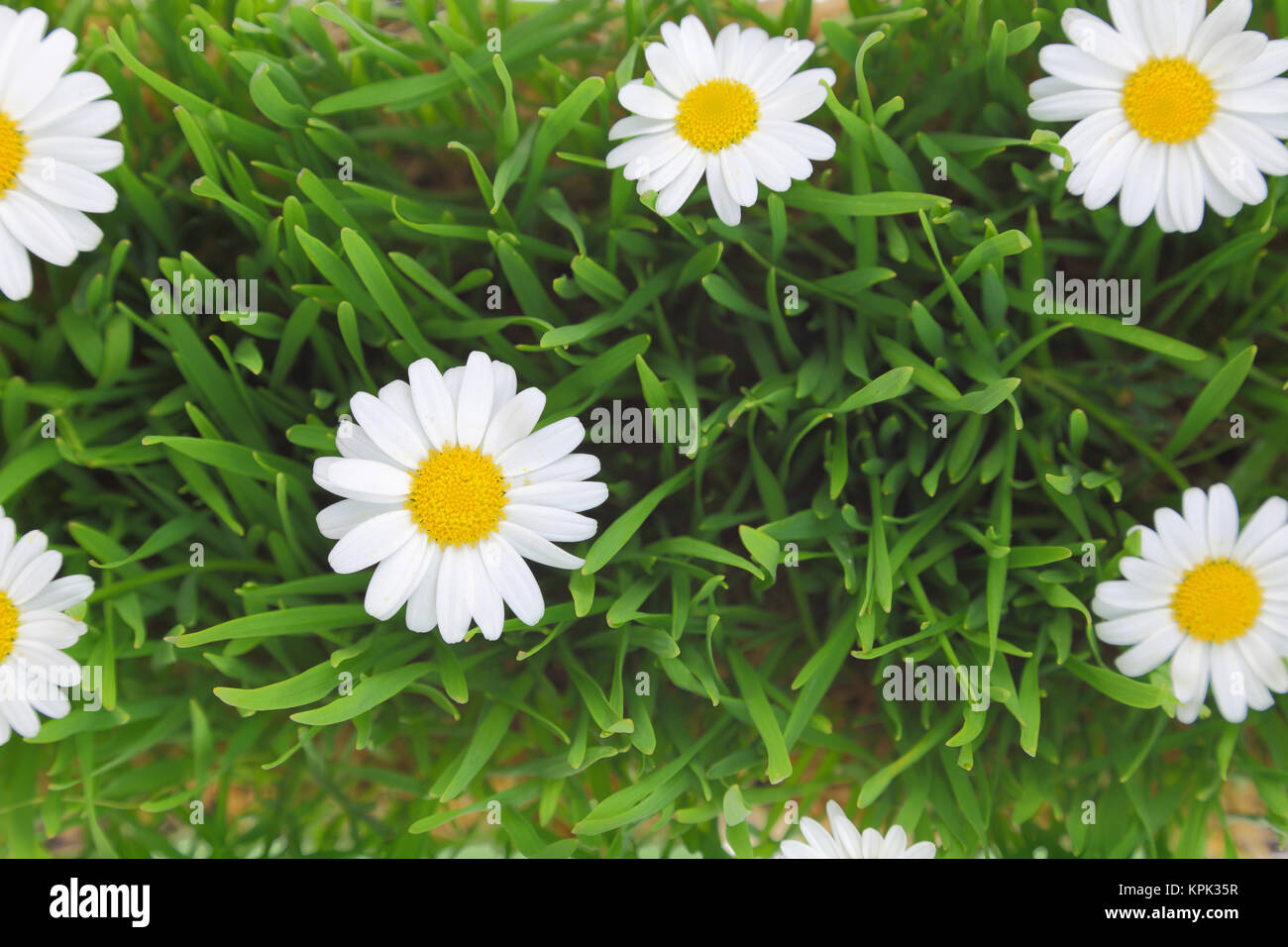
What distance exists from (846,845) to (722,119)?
82cm

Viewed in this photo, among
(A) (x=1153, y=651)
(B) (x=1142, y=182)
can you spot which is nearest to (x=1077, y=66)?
(B) (x=1142, y=182)

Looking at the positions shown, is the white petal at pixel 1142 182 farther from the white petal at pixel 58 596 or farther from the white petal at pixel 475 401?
the white petal at pixel 58 596

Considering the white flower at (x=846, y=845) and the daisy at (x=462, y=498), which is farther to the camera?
the white flower at (x=846, y=845)

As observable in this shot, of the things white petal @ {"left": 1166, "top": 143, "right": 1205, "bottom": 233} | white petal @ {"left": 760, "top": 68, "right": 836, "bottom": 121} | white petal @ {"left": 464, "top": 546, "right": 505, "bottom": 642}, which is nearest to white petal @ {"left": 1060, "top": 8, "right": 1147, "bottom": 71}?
white petal @ {"left": 1166, "top": 143, "right": 1205, "bottom": 233}

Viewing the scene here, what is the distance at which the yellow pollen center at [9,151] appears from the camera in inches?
38.8

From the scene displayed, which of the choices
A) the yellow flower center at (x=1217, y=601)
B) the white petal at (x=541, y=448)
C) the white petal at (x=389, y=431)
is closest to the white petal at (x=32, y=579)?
the white petal at (x=389, y=431)

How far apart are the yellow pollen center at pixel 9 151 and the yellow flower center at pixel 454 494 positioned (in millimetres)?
Answer: 545

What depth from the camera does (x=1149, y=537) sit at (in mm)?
1000

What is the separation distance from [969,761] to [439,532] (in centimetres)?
62

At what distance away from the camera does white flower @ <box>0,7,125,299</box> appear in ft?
3.24

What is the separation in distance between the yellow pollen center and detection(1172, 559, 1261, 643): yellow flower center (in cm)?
133

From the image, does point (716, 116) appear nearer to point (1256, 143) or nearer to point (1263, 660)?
point (1256, 143)

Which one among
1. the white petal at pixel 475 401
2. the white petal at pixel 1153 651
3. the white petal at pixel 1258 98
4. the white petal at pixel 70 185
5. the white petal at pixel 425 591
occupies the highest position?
the white petal at pixel 1258 98

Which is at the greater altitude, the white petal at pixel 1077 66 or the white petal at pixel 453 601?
the white petal at pixel 1077 66
